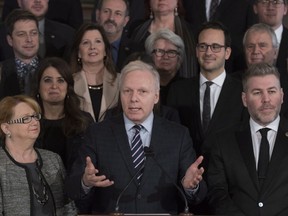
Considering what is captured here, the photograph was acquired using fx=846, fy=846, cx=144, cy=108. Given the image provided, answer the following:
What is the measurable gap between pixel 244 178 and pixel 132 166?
62 cm

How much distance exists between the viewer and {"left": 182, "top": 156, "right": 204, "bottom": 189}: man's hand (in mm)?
4154

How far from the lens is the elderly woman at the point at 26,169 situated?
464cm

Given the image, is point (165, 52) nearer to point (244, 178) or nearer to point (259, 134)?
point (259, 134)

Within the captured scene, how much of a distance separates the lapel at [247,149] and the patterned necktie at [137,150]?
0.57m

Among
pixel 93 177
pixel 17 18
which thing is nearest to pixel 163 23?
pixel 17 18

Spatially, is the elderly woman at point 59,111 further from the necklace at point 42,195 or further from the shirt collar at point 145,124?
the shirt collar at point 145,124

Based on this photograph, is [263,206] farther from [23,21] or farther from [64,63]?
[23,21]

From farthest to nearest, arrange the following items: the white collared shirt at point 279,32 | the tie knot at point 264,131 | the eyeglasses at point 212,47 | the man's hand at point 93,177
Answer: the white collared shirt at point 279,32
the eyeglasses at point 212,47
the tie knot at point 264,131
the man's hand at point 93,177

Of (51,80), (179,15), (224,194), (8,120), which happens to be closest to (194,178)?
(224,194)

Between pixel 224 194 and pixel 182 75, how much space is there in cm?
171

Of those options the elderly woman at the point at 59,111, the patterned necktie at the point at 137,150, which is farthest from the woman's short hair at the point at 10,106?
the patterned necktie at the point at 137,150

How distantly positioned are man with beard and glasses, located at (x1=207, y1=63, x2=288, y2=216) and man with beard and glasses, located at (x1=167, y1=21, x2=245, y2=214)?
1.53ft

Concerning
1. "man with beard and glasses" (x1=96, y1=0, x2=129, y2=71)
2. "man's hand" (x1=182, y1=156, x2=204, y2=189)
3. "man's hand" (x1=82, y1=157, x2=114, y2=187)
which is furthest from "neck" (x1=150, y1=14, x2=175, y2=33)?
"man's hand" (x1=82, y1=157, x2=114, y2=187)

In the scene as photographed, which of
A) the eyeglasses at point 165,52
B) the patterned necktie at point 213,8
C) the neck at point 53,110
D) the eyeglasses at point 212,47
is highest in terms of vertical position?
the patterned necktie at point 213,8
